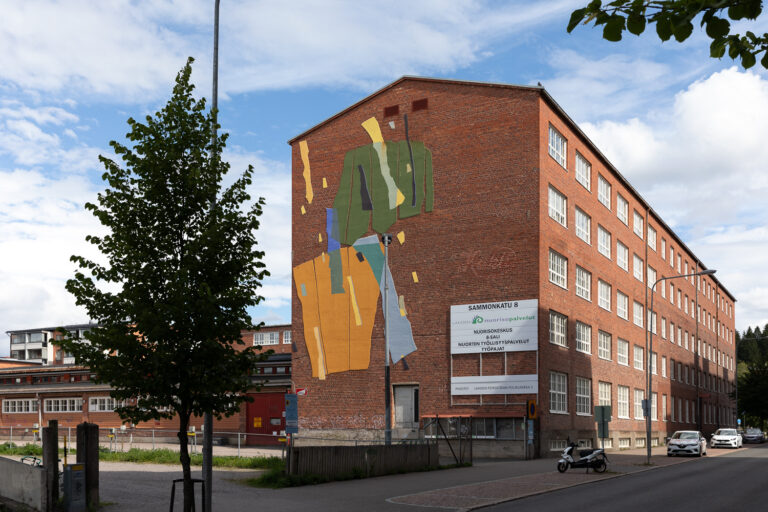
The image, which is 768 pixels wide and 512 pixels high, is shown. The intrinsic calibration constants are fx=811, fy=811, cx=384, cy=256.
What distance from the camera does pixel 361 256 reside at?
4472 cm

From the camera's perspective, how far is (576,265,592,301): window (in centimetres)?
4641

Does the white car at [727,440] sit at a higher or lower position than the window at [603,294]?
lower

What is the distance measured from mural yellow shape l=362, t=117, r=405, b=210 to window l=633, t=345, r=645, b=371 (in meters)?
24.9

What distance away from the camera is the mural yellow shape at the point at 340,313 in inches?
1729

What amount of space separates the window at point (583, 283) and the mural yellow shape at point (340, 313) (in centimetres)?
1181

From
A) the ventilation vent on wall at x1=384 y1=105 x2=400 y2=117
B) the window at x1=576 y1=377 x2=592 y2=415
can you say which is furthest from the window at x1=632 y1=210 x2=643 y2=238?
the ventilation vent on wall at x1=384 y1=105 x2=400 y2=117

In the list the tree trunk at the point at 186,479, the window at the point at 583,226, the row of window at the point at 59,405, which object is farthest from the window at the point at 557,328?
the tree trunk at the point at 186,479

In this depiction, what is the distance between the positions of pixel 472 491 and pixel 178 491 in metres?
7.44

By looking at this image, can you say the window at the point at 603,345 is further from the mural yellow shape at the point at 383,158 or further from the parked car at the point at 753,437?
the parked car at the point at 753,437

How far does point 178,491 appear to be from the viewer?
1988cm

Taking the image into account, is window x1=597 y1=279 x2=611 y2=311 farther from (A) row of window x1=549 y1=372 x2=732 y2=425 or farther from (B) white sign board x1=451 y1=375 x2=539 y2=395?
(B) white sign board x1=451 y1=375 x2=539 y2=395

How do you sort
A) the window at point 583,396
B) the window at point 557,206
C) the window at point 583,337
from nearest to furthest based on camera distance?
the window at point 557,206 → the window at point 583,396 → the window at point 583,337

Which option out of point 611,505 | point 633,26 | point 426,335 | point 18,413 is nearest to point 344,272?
point 426,335

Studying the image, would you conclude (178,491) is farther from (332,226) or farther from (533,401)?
(332,226)
